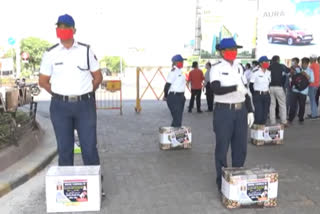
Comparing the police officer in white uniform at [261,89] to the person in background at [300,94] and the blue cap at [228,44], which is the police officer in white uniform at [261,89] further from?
the blue cap at [228,44]

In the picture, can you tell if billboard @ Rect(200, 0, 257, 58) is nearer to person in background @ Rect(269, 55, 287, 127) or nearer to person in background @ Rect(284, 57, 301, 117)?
person in background @ Rect(284, 57, 301, 117)

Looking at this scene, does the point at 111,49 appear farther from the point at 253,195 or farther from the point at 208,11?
the point at 253,195

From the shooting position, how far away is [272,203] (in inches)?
180

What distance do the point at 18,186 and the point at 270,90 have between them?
646 cm

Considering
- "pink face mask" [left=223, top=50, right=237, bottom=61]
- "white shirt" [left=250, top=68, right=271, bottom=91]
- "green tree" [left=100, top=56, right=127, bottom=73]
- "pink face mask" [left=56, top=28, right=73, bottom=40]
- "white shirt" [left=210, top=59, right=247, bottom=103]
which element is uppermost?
"pink face mask" [left=56, top=28, right=73, bottom=40]

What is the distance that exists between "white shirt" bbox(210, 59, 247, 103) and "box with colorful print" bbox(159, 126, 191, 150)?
9.24 ft

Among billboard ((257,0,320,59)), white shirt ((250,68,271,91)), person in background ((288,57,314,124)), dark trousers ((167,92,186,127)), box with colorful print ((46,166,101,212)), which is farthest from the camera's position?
billboard ((257,0,320,59))

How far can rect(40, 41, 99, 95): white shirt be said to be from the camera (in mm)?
4480

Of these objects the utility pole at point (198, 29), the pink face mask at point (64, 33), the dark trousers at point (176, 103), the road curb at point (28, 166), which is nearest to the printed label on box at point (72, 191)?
the road curb at point (28, 166)

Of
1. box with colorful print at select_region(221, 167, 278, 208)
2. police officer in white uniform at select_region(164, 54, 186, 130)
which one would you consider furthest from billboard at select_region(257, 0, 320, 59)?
box with colorful print at select_region(221, 167, 278, 208)

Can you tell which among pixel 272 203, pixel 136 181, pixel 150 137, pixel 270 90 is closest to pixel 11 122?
pixel 136 181

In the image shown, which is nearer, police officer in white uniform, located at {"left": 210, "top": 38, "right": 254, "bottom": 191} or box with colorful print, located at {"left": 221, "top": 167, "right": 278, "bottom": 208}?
box with colorful print, located at {"left": 221, "top": 167, "right": 278, "bottom": 208}

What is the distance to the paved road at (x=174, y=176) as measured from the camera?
183 inches

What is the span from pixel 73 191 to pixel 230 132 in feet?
6.51
